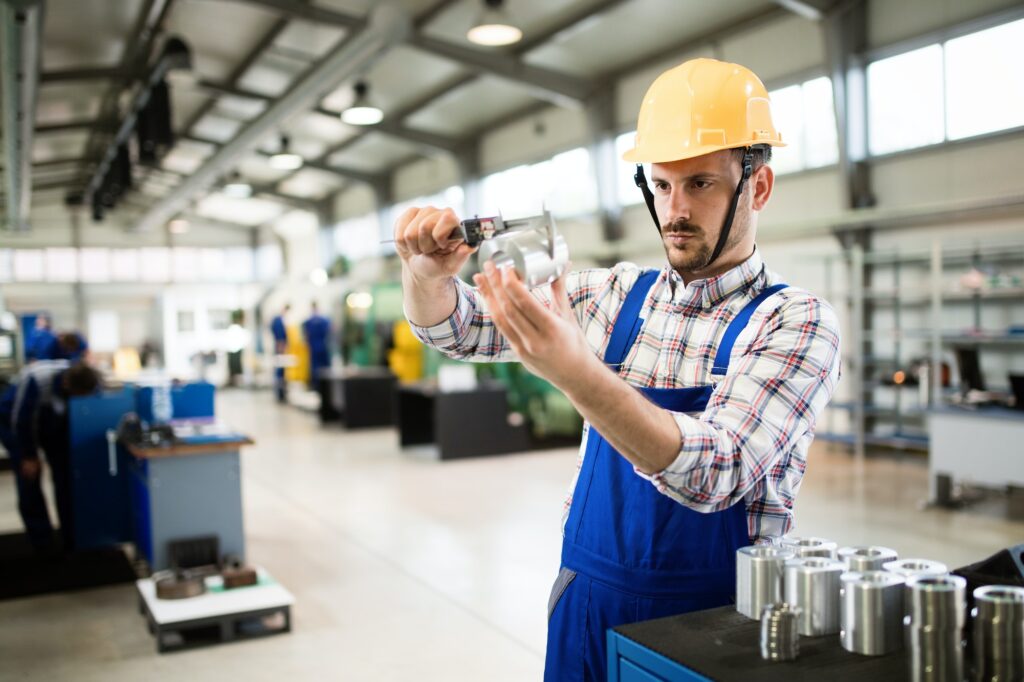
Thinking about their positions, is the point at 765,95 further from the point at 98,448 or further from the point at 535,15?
the point at 535,15

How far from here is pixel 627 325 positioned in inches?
64.2

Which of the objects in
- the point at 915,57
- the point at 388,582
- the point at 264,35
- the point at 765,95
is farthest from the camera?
the point at 264,35

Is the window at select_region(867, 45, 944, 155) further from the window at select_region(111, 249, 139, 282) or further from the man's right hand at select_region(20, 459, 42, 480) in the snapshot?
the window at select_region(111, 249, 139, 282)

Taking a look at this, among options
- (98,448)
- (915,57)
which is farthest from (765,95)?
(915,57)

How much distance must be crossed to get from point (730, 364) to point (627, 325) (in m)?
0.27

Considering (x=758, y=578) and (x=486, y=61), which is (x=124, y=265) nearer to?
(x=486, y=61)

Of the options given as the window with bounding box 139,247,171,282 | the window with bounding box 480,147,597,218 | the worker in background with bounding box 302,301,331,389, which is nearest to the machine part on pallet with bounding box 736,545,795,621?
the window with bounding box 480,147,597,218

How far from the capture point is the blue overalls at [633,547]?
1.46m

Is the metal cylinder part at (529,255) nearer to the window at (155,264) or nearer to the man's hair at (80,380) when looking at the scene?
the man's hair at (80,380)

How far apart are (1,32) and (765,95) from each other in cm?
846

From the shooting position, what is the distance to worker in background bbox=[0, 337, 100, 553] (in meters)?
5.72

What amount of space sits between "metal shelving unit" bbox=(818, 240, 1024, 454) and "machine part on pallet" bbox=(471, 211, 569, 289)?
7.83 meters

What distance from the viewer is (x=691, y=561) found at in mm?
1463

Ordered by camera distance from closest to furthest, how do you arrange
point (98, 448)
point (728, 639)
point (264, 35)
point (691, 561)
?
point (728, 639) → point (691, 561) → point (98, 448) → point (264, 35)
